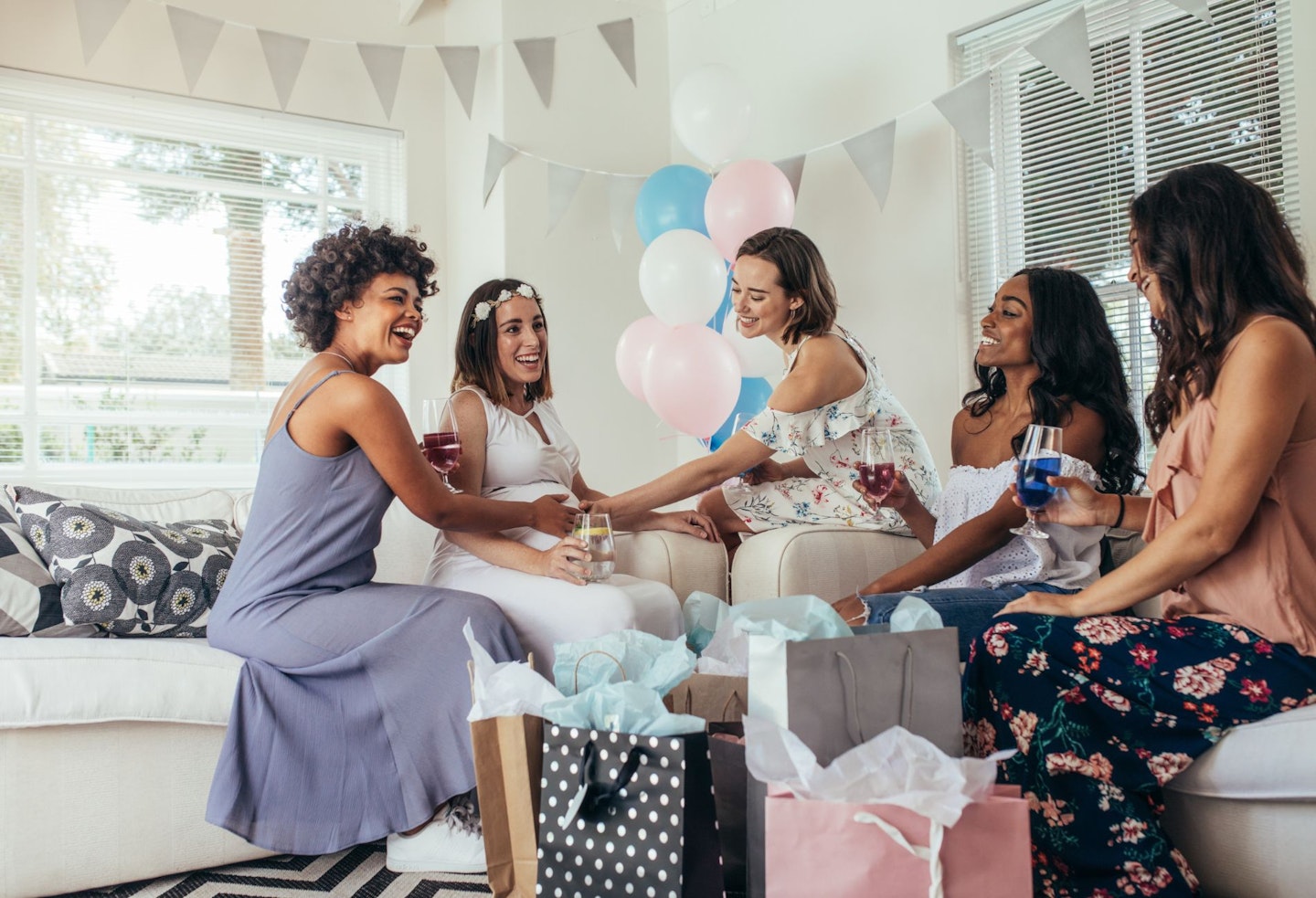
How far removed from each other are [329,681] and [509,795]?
558 mm

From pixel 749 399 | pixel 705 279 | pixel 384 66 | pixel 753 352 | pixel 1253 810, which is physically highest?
pixel 384 66

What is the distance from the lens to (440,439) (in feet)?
7.18

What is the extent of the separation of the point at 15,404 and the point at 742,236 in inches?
118

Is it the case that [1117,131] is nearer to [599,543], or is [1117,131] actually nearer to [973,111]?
[973,111]

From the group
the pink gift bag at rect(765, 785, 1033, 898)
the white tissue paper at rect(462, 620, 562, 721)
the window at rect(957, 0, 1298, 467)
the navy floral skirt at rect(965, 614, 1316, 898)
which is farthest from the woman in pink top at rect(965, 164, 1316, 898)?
the window at rect(957, 0, 1298, 467)

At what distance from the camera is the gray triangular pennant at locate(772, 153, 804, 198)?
3971 mm

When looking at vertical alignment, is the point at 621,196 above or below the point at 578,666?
above

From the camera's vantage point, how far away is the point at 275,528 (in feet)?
6.68

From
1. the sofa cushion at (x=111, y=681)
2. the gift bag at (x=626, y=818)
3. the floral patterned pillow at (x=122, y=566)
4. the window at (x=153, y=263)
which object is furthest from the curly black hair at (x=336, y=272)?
the window at (x=153, y=263)

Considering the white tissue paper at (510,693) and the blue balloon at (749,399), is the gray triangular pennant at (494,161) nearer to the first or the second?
the blue balloon at (749,399)

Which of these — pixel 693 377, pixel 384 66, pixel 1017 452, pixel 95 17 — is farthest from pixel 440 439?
pixel 95 17

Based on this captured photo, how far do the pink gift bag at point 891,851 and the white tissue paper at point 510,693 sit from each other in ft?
1.48

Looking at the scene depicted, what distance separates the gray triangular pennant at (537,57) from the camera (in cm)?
404

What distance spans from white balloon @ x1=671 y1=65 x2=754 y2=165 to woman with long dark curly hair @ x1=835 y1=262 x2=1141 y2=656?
175 cm
